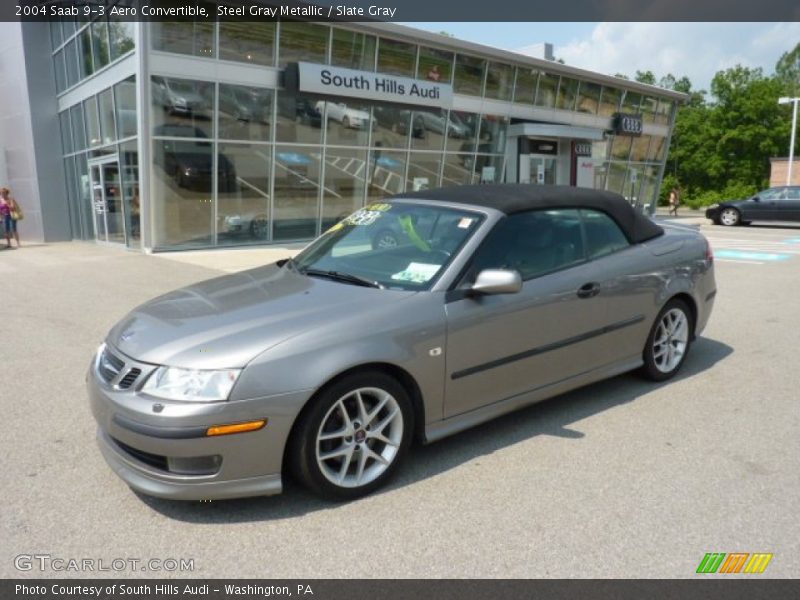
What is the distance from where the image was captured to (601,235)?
463cm

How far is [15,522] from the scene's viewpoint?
3045 mm

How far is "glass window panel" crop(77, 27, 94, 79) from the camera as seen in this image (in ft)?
54.9

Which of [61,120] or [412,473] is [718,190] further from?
[412,473]

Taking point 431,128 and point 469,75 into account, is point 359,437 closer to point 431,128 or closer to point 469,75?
point 431,128

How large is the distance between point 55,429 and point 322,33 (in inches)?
564

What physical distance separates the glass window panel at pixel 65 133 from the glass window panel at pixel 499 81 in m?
13.0

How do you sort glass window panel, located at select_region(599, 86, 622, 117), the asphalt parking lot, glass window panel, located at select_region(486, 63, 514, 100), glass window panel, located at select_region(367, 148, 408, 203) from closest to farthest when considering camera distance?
the asphalt parking lot, glass window panel, located at select_region(367, 148, 408, 203), glass window panel, located at select_region(486, 63, 514, 100), glass window panel, located at select_region(599, 86, 622, 117)

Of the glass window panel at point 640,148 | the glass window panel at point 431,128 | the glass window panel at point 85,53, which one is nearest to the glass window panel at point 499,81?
the glass window panel at point 431,128

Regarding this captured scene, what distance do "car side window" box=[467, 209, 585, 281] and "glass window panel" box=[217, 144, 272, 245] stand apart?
12.3 metres

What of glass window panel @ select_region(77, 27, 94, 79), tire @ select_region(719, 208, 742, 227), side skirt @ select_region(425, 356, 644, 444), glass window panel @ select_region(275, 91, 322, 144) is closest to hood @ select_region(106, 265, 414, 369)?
side skirt @ select_region(425, 356, 644, 444)

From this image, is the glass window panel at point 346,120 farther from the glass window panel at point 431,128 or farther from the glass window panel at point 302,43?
the glass window panel at point 431,128

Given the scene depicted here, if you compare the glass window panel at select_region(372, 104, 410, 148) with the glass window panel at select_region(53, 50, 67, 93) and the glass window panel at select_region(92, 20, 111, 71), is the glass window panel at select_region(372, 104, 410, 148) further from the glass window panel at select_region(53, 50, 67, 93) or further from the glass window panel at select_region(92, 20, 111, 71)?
the glass window panel at select_region(53, 50, 67, 93)

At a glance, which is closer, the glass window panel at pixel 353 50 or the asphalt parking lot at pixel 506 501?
the asphalt parking lot at pixel 506 501

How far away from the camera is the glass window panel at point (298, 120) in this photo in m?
16.1
